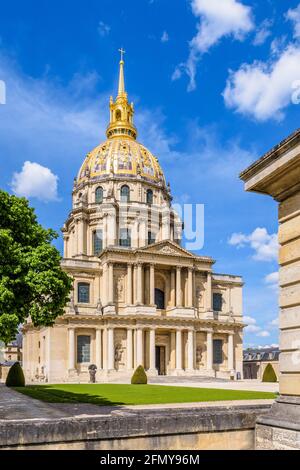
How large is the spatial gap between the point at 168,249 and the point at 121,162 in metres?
19.3

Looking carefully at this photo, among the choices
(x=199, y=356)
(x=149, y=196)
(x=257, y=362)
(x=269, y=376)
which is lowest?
(x=257, y=362)

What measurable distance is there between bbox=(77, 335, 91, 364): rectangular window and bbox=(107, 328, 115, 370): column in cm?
269

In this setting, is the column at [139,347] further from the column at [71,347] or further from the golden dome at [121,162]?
the golden dome at [121,162]

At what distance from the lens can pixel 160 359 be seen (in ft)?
201

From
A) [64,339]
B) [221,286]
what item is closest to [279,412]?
[64,339]

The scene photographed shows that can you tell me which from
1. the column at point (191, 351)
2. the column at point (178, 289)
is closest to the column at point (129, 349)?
the column at point (178, 289)

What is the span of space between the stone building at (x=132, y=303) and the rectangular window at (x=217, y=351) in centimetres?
13

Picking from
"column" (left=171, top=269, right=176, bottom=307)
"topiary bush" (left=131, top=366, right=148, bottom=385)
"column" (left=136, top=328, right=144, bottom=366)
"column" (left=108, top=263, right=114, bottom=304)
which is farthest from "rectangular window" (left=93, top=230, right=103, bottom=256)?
"topiary bush" (left=131, top=366, right=148, bottom=385)

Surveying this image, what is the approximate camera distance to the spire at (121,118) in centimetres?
8250

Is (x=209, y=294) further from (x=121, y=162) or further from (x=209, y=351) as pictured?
(x=121, y=162)

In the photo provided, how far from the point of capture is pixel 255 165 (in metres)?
7.79

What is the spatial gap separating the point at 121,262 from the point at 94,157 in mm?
23940

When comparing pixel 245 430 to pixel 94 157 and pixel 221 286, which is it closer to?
pixel 221 286

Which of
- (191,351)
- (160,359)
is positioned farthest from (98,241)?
(191,351)
